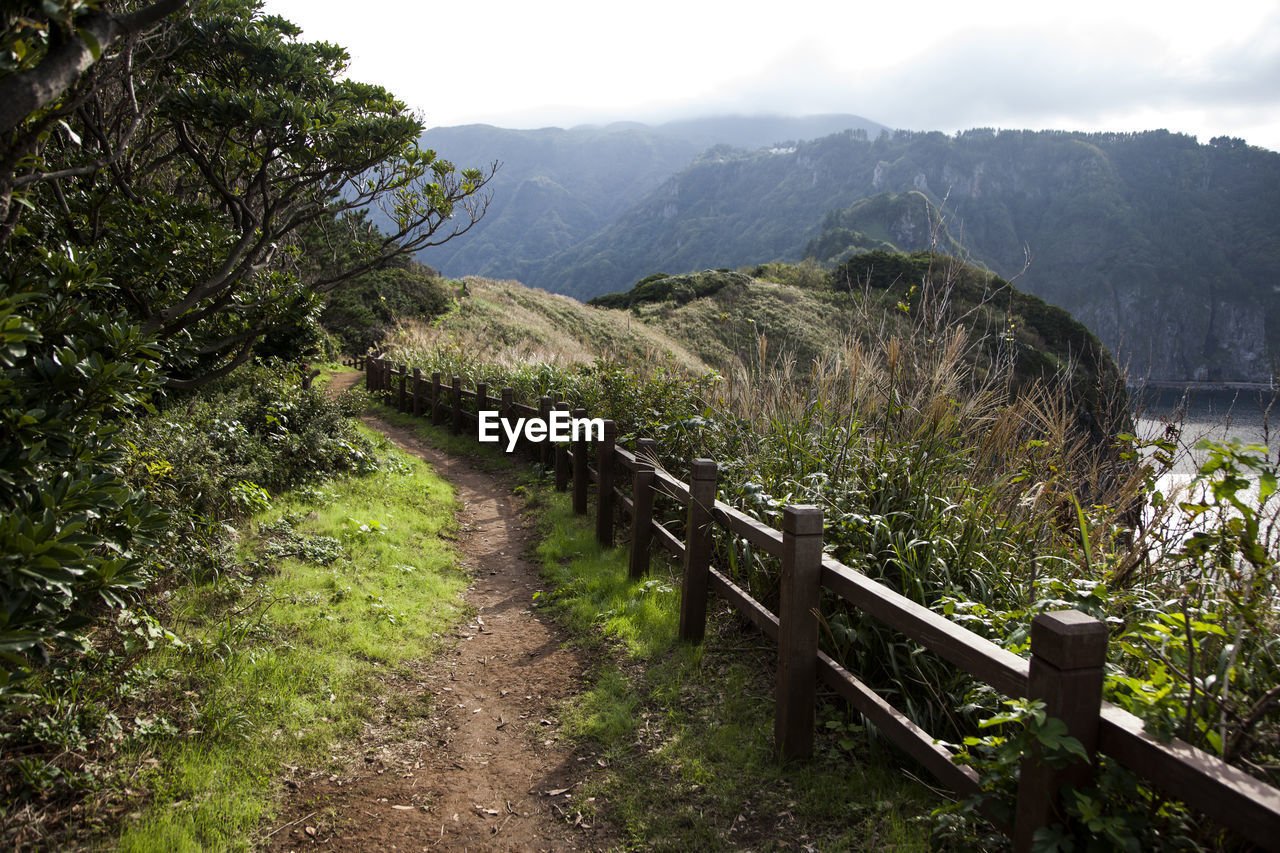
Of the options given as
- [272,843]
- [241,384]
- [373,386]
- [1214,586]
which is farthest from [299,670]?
[373,386]

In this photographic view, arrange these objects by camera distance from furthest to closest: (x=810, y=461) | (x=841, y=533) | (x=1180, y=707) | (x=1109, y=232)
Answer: (x=1109, y=232), (x=810, y=461), (x=841, y=533), (x=1180, y=707)

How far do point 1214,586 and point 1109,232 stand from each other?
12222cm

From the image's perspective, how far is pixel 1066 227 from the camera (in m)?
111

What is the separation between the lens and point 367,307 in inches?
979

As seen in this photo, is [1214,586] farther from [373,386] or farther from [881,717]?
[373,386]

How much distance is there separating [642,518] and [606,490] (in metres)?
1.14

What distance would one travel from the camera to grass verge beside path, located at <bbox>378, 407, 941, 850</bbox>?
2.70m

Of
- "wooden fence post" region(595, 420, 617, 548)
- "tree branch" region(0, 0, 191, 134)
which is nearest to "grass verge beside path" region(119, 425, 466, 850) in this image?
"wooden fence post" region(595, 420, 617, 548)

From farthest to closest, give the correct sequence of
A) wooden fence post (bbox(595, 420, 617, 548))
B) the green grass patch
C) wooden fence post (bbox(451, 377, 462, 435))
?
wooden fence post (bbox(451, 377, 462, 435)) < wooden fence post (bbox(595, 420, 617, 548)) < the green grass patch

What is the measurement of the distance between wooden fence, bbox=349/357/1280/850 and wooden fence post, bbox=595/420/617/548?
0.55ft

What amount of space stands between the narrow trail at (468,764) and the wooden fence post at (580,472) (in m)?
2.13

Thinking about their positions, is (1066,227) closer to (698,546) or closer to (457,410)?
(457,410)

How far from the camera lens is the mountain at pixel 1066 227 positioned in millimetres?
59016

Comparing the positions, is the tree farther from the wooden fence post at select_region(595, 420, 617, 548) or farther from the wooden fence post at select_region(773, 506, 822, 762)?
the wooden fence post at select_region(773, 506, 822, 762)
